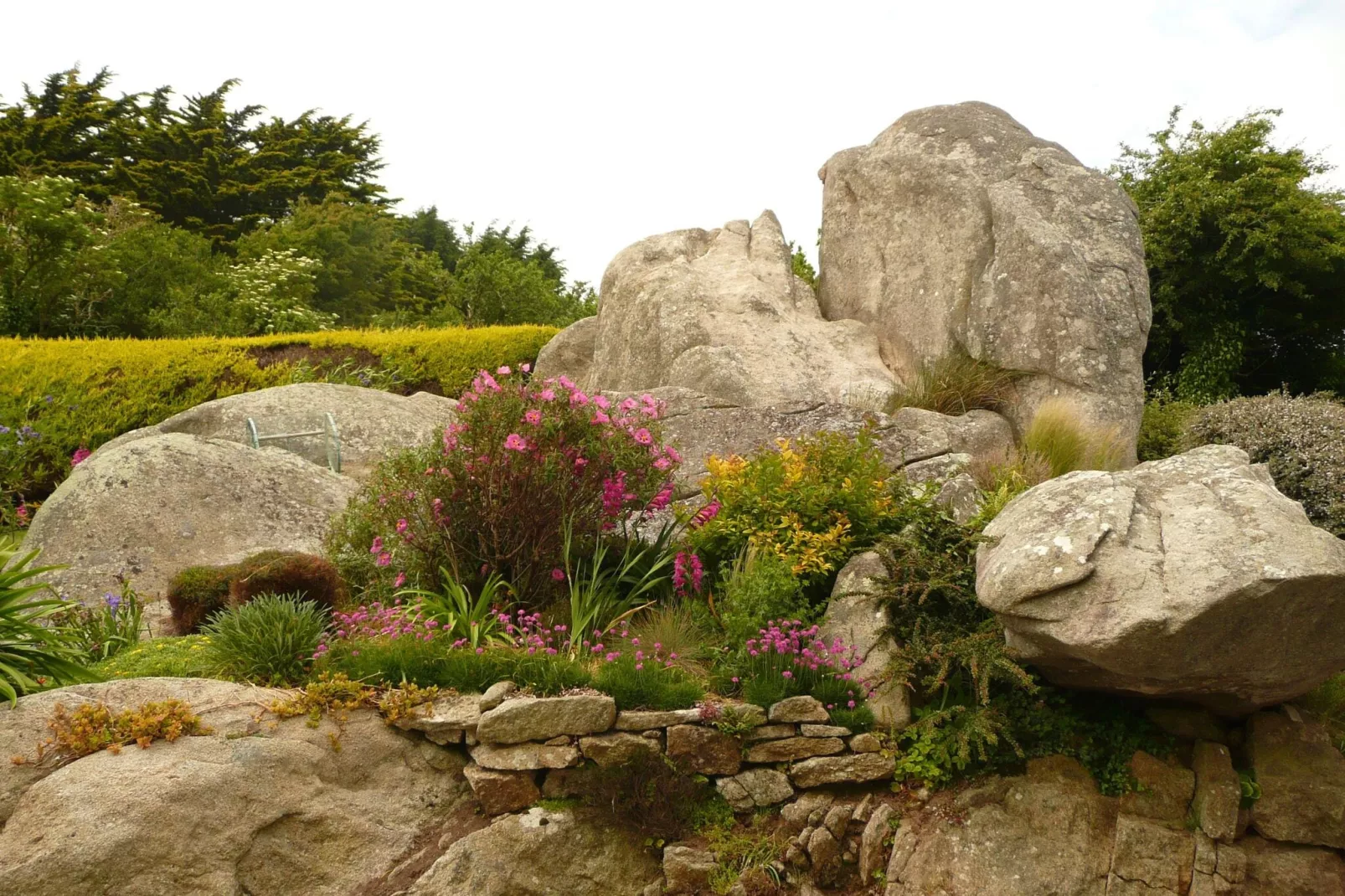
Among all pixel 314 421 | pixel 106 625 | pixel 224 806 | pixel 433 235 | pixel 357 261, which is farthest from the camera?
pixel 433 235

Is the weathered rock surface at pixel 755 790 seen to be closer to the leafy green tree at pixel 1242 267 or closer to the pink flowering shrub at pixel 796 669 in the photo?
the pink flowering shrub at pixel 796 669

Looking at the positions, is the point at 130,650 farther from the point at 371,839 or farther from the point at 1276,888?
the point at 1276,888

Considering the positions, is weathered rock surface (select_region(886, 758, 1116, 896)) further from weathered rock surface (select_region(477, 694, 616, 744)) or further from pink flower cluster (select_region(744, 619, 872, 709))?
weathered rock surface (select_region(477, 694, 616, 744))

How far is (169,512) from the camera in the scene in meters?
8.99

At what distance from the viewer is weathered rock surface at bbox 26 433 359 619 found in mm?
8633

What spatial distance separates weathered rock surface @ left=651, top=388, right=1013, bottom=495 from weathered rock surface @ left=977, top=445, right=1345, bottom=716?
3.43 metres

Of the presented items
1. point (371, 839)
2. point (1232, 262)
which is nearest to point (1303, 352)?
point (1232, 262)

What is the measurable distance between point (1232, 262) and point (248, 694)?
1406 centimetres

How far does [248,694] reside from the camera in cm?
604

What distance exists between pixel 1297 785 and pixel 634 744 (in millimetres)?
3472

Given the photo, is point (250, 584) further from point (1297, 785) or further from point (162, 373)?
point (162, 373)

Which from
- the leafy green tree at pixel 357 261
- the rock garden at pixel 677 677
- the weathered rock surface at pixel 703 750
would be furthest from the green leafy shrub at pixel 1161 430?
the leafy green tree at pixel 357 261

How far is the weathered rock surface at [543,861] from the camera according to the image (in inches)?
217

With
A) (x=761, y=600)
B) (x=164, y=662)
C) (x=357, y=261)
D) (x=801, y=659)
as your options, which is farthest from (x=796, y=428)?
(x=357, y=261)
